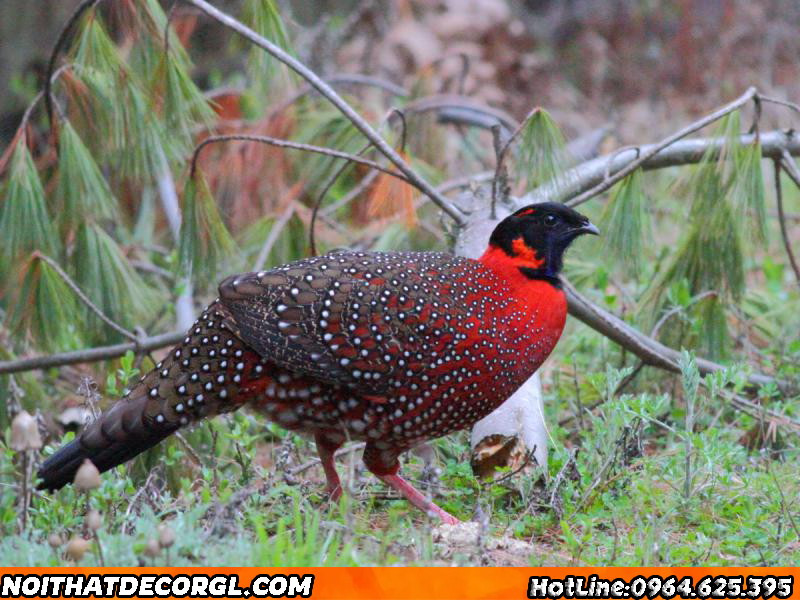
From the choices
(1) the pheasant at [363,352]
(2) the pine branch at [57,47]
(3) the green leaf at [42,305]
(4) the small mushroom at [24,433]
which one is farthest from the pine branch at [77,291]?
(4) the small mushroom at [24,433]

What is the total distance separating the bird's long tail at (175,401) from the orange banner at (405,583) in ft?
2.26

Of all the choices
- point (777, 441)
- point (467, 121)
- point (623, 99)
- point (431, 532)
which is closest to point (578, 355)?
point (777, 441)

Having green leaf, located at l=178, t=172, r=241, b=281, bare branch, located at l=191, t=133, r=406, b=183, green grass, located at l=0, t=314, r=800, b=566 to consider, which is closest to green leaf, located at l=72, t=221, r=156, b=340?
green leaf, located at l=178, t=172, r=241, b=281

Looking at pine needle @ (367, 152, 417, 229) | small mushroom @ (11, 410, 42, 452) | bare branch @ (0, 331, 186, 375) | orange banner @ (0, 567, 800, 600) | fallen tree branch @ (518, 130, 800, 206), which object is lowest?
bare branch @ (0, 331, 186, 375)

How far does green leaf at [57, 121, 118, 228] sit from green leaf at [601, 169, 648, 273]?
7.52 feet

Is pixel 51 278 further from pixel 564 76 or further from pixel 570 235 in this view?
pixel 564 76

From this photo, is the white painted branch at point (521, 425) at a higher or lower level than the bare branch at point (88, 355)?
higher

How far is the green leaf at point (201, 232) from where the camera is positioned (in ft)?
15.1

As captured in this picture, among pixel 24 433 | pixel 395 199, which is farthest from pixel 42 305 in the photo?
pixel 24 433

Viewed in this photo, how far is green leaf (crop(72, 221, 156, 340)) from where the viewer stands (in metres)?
4.99

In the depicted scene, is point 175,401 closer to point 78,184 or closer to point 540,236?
point 540,236

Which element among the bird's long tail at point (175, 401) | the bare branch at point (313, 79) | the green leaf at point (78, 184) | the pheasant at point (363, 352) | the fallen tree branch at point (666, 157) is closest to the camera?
the pheasant at point (363, 352)

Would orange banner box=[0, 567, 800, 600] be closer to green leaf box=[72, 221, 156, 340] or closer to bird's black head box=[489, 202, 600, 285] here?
bird's black head box=[489, 202, 600, 285]

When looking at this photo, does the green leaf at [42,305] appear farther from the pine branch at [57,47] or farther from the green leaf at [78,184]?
the pine branch at [57,47]
